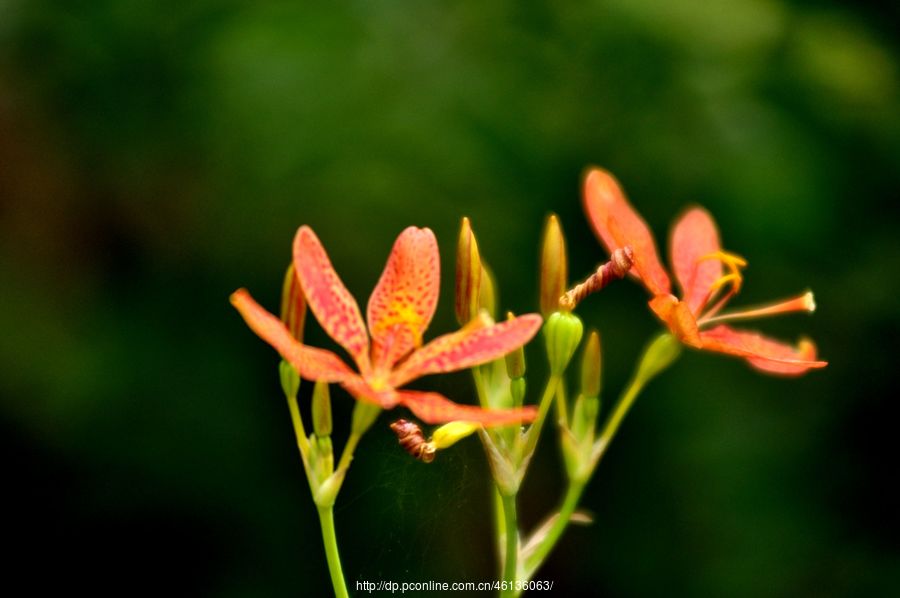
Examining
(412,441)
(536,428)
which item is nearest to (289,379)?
(412,441)

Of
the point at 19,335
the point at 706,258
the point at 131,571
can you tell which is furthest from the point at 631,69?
the point at 131,571

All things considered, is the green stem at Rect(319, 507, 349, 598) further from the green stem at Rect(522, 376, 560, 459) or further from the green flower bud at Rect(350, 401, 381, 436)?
the green stem at Rect(522, 376, 560, 459)

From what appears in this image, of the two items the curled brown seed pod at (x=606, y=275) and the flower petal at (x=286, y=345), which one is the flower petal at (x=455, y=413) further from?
the curled brown seed pod at (x=606, y=275)

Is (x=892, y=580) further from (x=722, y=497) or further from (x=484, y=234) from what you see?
(x=484, y=234)

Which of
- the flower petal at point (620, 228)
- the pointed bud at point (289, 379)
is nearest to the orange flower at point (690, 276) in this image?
the flower petal at point (620, 228)

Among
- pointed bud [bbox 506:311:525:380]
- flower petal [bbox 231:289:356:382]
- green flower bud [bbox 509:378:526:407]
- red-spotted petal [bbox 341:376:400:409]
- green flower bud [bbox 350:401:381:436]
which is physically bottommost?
green flower bud [bbox 509:378:526:407]

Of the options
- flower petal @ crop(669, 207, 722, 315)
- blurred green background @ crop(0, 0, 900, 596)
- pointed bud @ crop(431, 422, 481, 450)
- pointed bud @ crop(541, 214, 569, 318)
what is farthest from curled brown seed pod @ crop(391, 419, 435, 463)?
blurred green background @ crop(0, 0, 900, 596)

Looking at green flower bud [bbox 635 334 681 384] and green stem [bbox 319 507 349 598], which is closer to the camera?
green stem [bbox 319 507 349 598]
